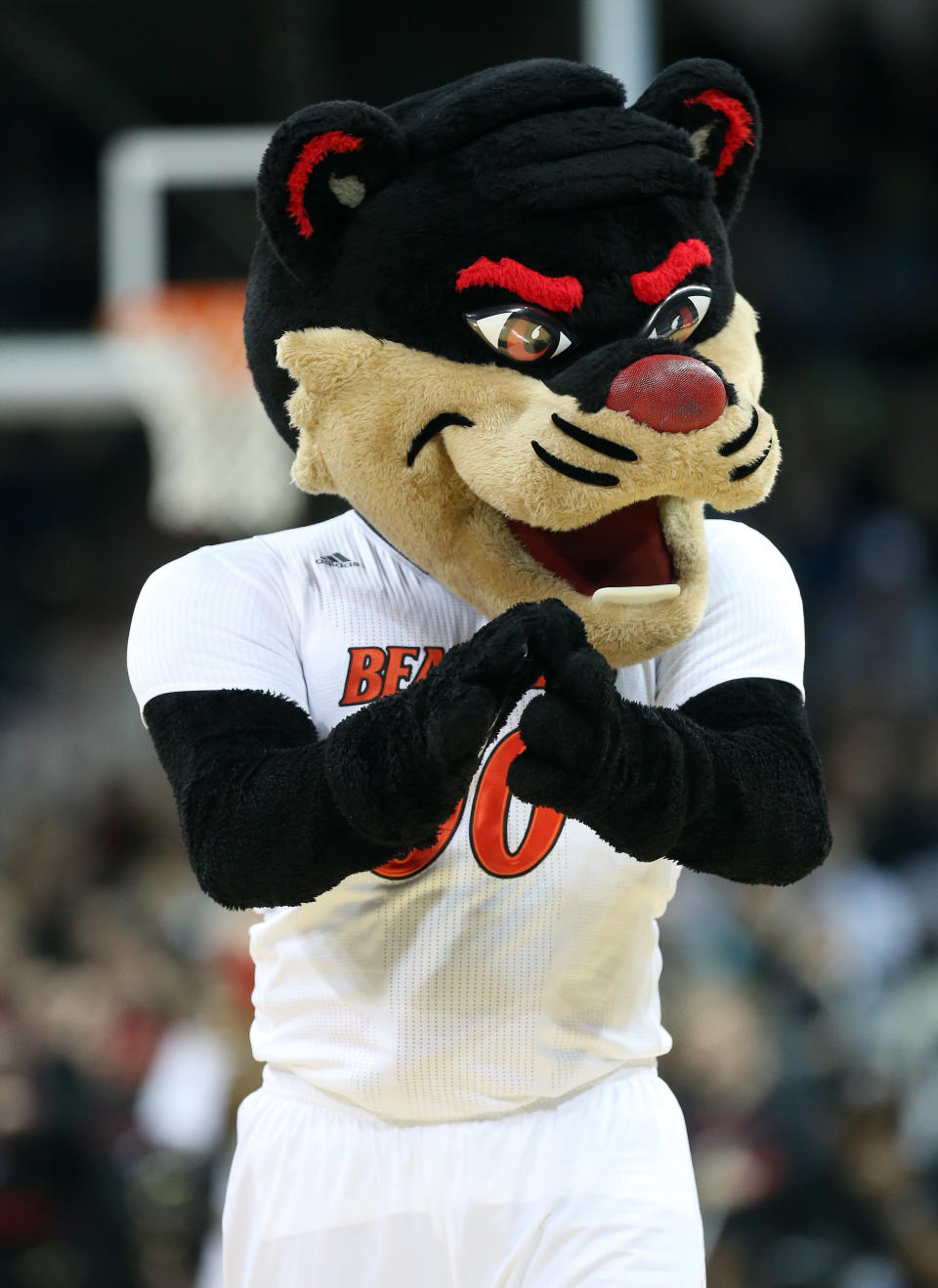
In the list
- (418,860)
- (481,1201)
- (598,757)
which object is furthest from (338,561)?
(481,1201)

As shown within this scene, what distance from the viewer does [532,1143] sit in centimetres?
221

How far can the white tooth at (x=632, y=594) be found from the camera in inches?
79.7

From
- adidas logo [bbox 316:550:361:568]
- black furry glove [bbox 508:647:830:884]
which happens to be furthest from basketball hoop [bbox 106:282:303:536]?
black furry glove [bbox 508:647:830:884]

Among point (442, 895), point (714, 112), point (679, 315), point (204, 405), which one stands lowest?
point (442, 895)

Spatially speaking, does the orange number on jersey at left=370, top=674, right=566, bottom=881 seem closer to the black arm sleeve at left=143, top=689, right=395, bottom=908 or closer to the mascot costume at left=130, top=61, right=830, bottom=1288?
the mascot costume at left=130, top=61, right=830, bottom=1288

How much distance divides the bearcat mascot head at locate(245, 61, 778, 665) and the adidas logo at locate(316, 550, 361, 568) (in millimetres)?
128

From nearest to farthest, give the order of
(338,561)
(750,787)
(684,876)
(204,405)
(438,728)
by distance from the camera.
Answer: (438,728)
(750,787)
(338,561)
(204,405)
(684,876)

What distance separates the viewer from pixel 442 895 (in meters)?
2.20

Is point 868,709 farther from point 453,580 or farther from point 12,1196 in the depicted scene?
point 453,580

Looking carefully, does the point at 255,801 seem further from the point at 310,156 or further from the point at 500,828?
the point at 310,156

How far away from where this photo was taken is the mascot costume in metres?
1.97

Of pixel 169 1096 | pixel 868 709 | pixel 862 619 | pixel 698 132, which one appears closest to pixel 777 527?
pixel 862 619

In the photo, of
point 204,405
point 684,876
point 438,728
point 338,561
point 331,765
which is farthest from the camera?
point 684,876

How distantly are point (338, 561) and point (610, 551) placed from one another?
378 mm
